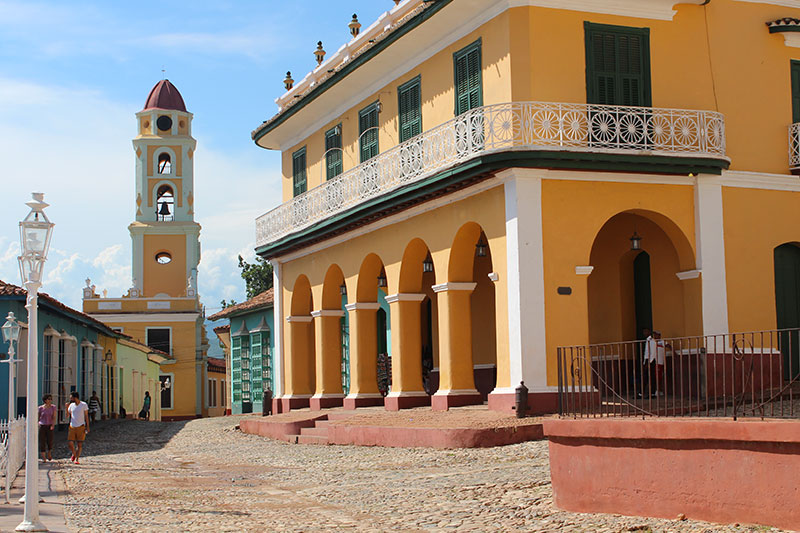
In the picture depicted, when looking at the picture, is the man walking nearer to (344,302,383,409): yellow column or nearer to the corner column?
(344,302,383,409): yellow column

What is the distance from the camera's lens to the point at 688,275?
1884 cm

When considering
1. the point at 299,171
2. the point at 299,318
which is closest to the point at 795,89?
the point at 299,171

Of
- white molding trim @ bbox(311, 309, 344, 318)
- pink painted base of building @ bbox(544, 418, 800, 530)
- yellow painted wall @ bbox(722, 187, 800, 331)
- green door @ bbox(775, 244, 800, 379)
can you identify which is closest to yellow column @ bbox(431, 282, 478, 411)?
yellow painted wall @ bbox(722, 187, 800, 331)

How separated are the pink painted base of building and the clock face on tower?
176ft

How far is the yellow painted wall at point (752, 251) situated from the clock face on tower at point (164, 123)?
46900 mm

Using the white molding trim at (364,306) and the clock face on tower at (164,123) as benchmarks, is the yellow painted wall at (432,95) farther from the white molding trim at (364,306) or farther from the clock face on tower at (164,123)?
the clock face on tower at (164,123)

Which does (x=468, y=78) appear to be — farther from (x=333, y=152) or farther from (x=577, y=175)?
(x=333, y=152)

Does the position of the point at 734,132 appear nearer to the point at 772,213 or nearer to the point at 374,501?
the point at 772,213

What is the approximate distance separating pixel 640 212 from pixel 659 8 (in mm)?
3550

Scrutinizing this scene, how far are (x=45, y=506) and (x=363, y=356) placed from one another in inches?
468

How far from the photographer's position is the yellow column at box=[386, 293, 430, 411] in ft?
72.0

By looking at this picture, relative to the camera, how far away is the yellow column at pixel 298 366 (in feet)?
93.7

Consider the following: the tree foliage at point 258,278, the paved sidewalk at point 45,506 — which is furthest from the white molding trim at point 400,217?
the tree foliage at point 258,278

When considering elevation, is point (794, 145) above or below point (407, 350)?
above
